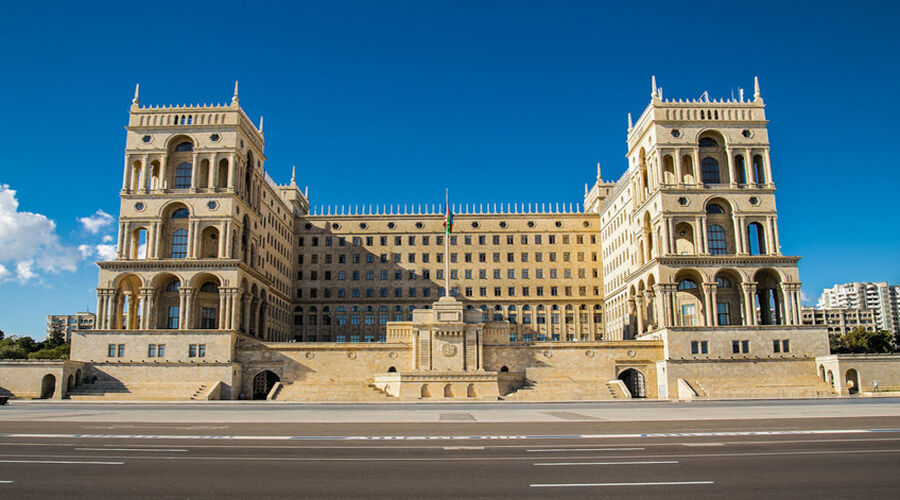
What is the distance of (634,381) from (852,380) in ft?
67.9

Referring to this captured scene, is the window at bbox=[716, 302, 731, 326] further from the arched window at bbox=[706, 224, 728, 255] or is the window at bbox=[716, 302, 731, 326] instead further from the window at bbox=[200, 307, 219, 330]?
the window at bbox=[200, 307, 219, 330]

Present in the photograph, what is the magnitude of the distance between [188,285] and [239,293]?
527cm

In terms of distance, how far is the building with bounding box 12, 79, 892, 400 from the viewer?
7100 cm

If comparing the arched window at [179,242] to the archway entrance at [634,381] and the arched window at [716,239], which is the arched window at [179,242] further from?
the arched window at [716,239]

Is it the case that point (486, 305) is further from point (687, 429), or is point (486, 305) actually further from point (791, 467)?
point (791, 467)

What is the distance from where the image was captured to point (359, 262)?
105m

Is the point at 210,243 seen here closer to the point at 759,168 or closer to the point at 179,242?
the point at 179,242

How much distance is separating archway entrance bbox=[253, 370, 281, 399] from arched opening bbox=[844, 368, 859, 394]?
5716 centimetres

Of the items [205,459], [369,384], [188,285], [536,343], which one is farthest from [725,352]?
[205,459]

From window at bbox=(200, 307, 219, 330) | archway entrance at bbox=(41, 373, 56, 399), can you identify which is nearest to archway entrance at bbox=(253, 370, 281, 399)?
window at bbox=(200, 307, 219, 330)

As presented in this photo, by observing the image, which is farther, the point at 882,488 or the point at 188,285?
the point at 188,285

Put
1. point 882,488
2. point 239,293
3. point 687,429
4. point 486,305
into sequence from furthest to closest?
point 486,305
point 239,293
point 687,429
point 882,488

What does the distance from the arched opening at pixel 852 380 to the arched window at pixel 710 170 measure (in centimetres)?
2414

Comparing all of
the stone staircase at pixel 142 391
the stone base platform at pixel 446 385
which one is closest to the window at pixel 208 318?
the stone staircase at pixel 142 391
